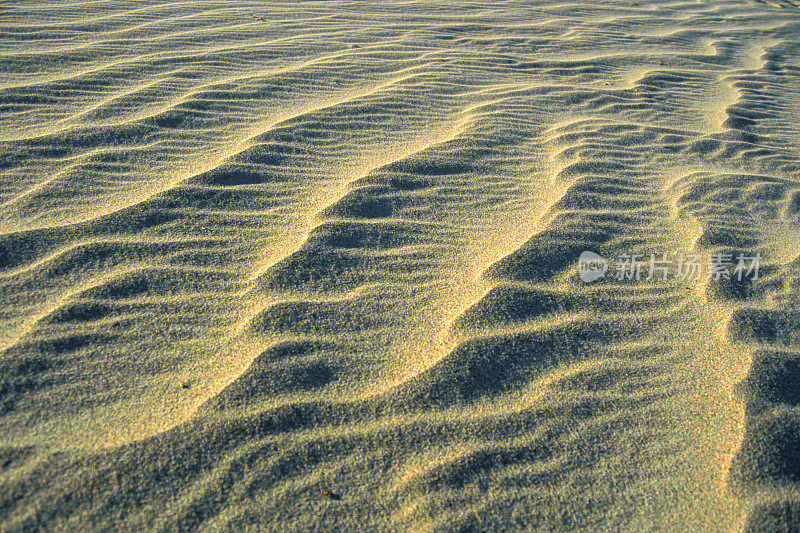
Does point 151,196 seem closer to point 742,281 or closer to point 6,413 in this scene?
point 6,413

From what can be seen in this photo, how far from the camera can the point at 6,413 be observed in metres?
1.27

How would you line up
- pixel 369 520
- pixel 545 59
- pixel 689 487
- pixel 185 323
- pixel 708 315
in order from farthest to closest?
pixel 545 59 < pixel 708 315 < pixel 185 323 < pixel 689 487 < pixel 369 520

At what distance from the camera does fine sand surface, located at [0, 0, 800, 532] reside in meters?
1.25

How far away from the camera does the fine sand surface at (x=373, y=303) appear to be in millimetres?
1249

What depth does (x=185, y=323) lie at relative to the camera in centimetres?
154

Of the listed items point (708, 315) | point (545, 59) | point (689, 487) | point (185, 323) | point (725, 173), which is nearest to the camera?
point (689, 487)

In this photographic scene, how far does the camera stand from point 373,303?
167 cm

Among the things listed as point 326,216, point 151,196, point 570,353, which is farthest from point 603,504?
point 151,196

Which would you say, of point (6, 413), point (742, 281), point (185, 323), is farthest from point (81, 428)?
point (742, 281)

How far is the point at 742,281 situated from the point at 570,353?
75 centimetres

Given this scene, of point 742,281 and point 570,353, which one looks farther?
point 742,281

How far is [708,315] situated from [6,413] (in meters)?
1.81

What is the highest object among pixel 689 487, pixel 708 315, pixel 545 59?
pixel 545 59

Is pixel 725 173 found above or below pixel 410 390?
above
